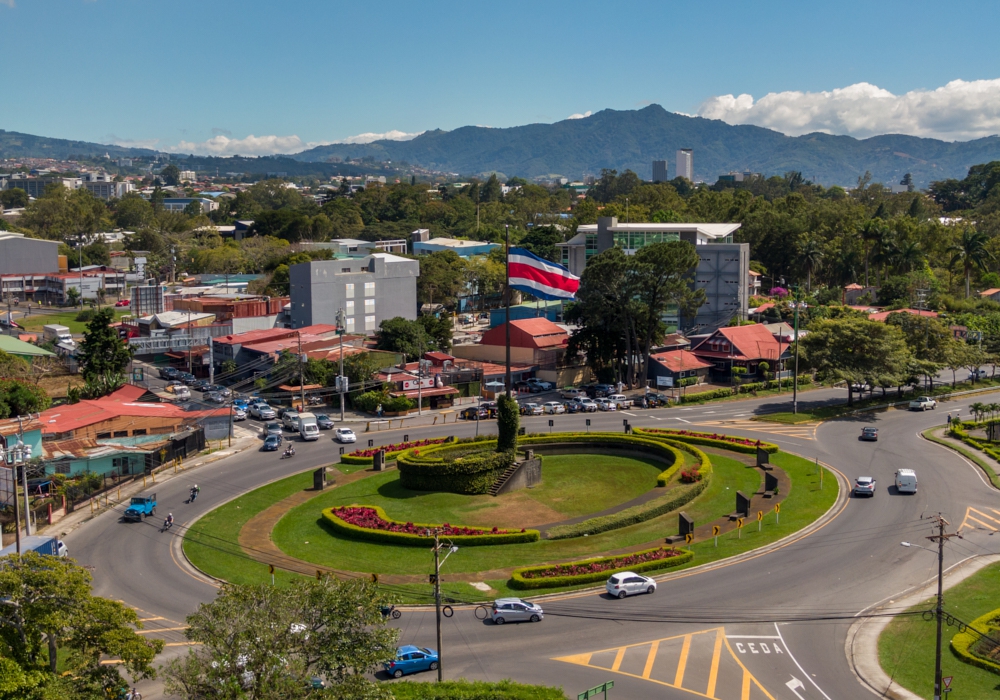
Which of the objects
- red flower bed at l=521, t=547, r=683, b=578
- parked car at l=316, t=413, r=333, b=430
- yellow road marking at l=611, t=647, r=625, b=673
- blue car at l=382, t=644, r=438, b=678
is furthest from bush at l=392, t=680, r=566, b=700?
parked car at l=316, t=413, r=333, b=430

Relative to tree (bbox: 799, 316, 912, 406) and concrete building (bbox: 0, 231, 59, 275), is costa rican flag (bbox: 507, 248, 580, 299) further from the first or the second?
concrete building (bbox: 0, 231, 59, 275)

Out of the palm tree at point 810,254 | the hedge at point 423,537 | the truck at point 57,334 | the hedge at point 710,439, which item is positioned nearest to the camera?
the hedge at point 423,537

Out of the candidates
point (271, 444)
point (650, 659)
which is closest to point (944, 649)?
point (650, 659)

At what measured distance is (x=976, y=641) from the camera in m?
32.1

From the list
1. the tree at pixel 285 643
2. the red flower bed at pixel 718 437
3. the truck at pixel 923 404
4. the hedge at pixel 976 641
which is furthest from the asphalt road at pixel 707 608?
the truck at pixel 923 404

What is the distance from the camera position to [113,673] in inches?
979

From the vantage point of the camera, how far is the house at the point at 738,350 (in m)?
89.8

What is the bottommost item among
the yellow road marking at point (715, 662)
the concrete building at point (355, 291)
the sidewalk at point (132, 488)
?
the sidewalk at point (132, 488)

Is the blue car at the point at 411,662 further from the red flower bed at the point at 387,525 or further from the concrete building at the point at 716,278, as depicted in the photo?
the concrete building at the point at 716,278

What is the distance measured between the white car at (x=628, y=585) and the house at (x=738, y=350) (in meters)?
54.7

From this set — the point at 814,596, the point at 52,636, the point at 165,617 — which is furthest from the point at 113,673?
the point at 814,596

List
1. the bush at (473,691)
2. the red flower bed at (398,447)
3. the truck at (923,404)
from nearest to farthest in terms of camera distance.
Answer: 1. the bush at (473,691)
2. the red flower bed at (398,447)
3. the truck at (923,404)

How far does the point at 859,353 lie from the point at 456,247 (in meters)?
104

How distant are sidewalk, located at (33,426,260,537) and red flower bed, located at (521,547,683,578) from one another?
26.9 metres
